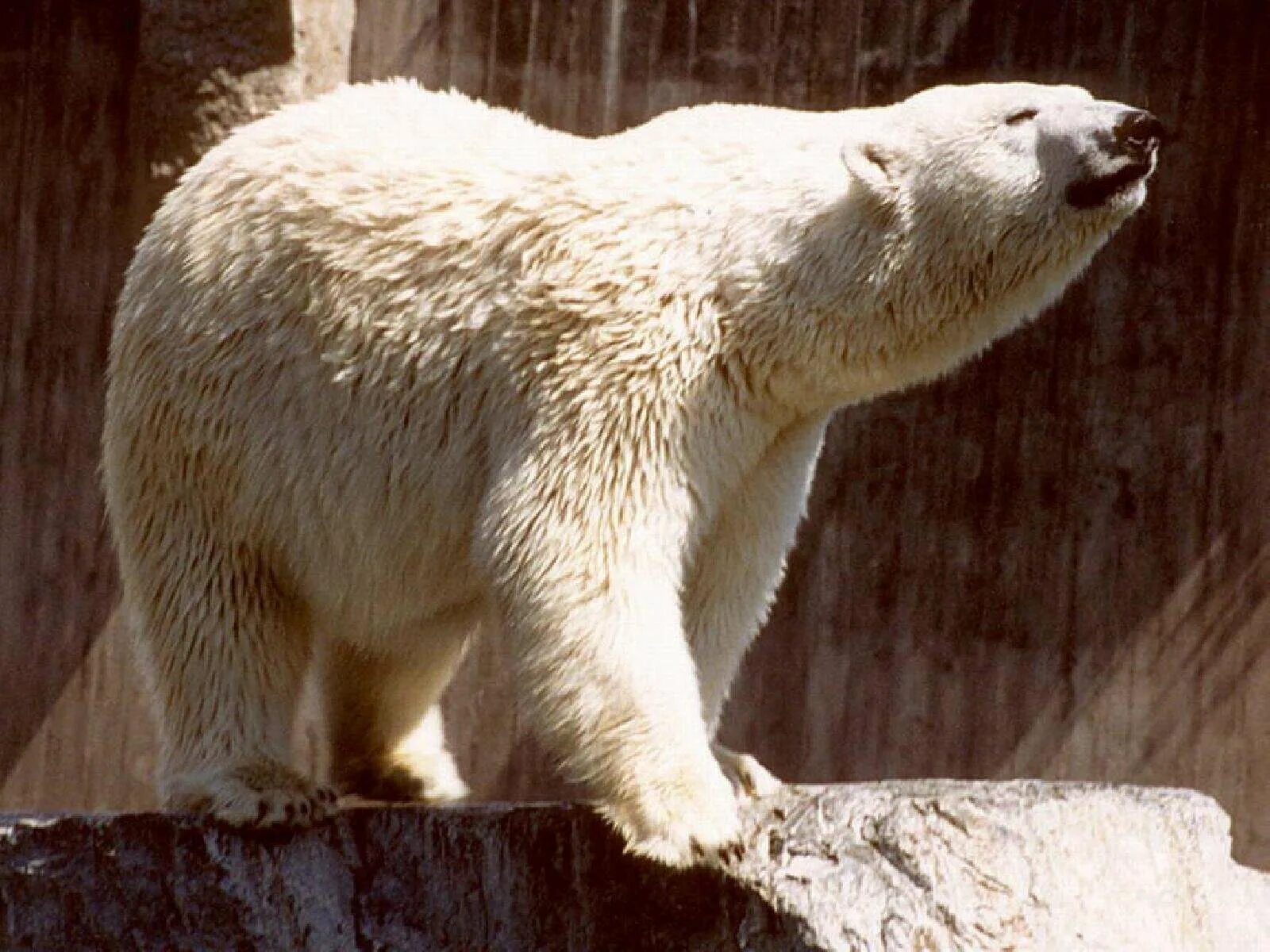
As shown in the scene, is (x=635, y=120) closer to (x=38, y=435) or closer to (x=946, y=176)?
(x=38, y=435)

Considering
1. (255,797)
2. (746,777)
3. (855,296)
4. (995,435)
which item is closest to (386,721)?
(255,797)

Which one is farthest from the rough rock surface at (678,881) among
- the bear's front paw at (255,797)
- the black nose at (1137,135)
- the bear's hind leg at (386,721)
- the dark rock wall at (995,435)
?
the dark rock wall at (995,435)

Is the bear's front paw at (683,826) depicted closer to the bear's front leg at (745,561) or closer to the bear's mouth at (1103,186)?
the bear's front leg at (745,561)

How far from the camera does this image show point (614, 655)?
14.6 feet

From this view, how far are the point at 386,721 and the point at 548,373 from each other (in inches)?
50.7

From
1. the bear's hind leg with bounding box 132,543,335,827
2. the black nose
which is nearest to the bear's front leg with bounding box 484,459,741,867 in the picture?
the bear's hind leg with bounding box 132,543,335,827

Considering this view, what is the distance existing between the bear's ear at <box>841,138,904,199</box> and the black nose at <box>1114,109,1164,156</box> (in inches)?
18.7

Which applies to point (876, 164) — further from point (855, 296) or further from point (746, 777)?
point (746, 777)

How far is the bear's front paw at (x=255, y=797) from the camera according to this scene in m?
4.73

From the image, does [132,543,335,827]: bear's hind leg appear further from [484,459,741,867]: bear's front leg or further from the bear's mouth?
the bear's mouth

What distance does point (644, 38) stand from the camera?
7.83 metres

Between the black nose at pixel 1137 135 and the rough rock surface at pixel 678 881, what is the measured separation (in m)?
1.33

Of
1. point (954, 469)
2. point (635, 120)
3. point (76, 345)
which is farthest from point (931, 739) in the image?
point (76, 345)

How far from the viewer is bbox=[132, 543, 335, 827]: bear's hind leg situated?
491cm
